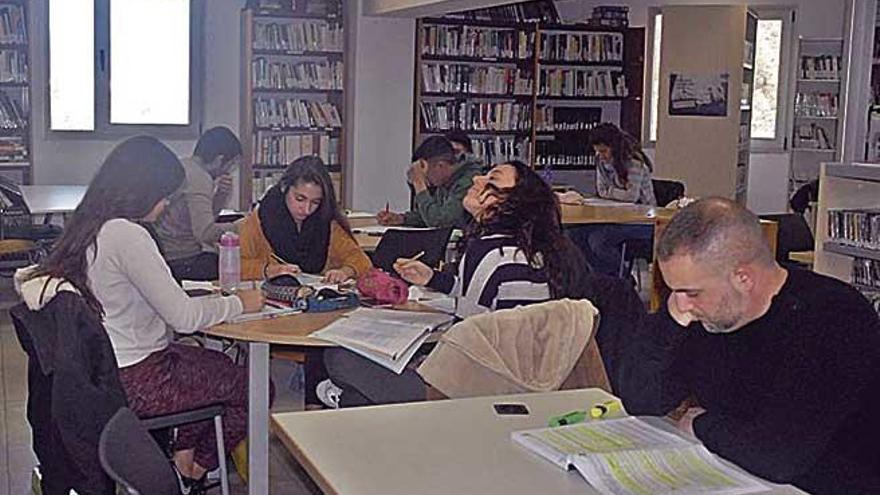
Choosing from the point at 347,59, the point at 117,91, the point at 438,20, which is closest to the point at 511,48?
the point at 438,20

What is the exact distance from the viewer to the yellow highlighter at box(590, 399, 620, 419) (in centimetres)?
227

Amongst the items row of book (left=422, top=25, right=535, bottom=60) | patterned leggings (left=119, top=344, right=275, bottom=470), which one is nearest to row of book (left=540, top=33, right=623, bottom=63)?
row of book (left=422, top=25, right=535, bottom=60)

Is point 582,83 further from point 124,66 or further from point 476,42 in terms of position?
point 124,66

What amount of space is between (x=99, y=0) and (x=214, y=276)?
14.2ft

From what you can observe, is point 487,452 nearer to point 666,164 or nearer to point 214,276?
point 214,276

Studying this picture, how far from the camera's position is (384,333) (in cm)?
328

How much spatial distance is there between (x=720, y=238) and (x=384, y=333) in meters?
1.47

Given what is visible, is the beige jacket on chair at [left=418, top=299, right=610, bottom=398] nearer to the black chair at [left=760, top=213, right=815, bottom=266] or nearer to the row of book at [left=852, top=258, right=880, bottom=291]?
the row of book at [left=852, top=258, right=880, bottom=291]

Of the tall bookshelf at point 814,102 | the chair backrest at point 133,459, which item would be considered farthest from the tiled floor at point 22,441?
the tall bookshelf at point 814,102

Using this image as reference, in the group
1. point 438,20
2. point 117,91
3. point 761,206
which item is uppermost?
point 438,20

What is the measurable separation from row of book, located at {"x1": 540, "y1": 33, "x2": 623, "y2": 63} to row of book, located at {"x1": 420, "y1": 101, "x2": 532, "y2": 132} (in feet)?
1.99

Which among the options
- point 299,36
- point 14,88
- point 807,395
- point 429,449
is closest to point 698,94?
point 299,36

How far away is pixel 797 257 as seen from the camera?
224 inches

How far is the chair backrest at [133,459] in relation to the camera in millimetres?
2240
